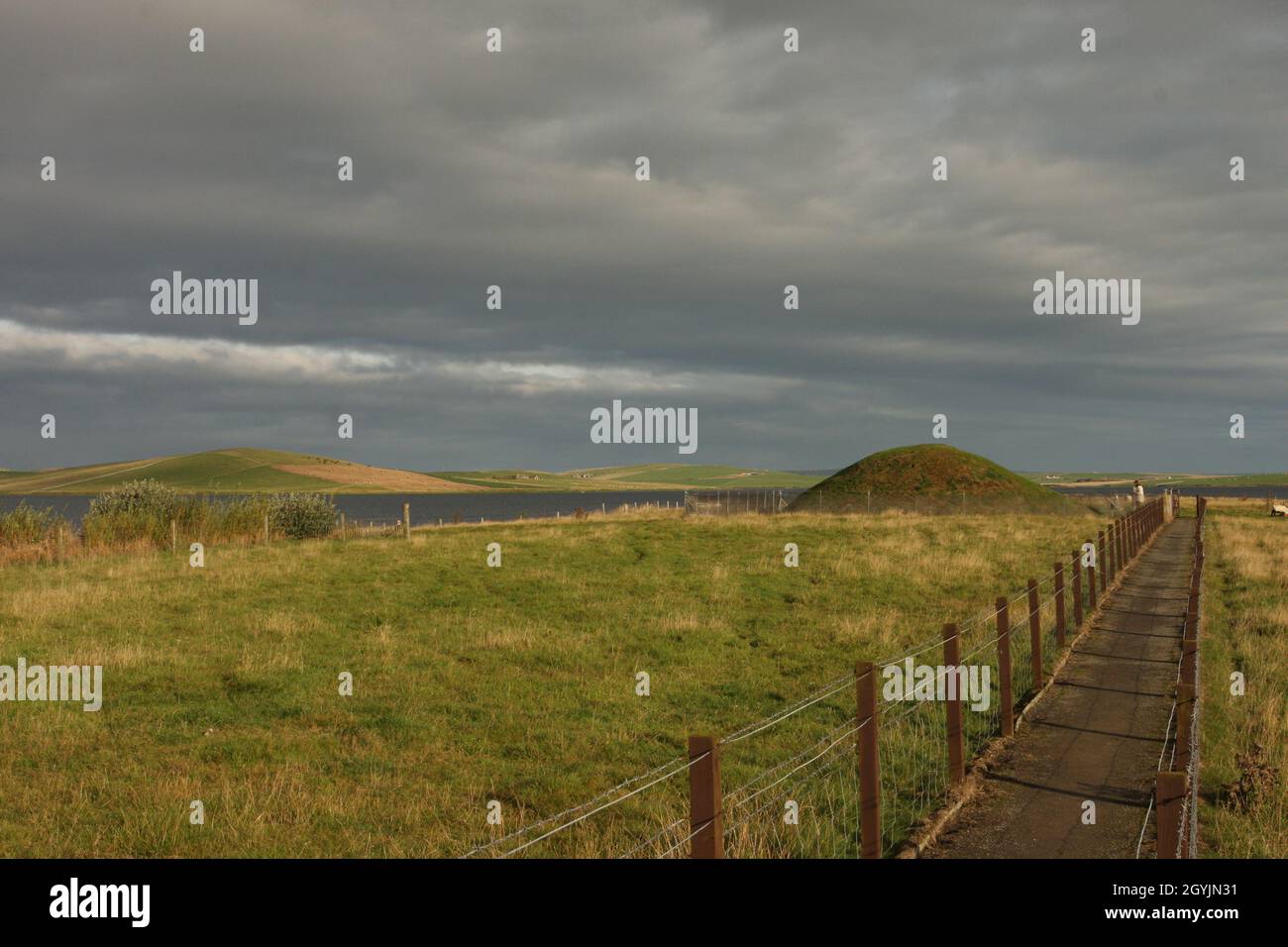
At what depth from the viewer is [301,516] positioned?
46.2 metres

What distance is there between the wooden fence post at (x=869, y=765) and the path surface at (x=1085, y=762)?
0.70m

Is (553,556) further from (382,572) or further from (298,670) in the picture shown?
(298,670)

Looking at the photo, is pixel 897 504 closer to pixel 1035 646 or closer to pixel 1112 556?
pixel 1112 556

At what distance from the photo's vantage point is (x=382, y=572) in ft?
84.2

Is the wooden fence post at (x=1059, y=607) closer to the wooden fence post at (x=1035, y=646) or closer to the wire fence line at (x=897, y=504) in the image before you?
the wooden fence post at (x=1035, y=646)

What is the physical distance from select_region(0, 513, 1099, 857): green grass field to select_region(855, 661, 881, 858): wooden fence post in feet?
2.55

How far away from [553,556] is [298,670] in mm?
14744

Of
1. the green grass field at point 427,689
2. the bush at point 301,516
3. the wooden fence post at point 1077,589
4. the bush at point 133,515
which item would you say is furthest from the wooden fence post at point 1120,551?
the bush at point 301,516

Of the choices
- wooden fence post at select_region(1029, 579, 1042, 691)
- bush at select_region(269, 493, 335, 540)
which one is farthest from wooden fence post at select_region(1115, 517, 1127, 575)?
bush at select_region(269, 493, 335, 540)

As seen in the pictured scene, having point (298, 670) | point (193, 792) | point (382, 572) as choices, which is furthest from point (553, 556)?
point (193, 792)

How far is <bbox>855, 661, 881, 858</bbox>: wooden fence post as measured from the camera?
7.18 metres

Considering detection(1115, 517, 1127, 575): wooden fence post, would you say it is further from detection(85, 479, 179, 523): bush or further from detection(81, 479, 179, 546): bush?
detection(85, 479, 179, 523): bush
